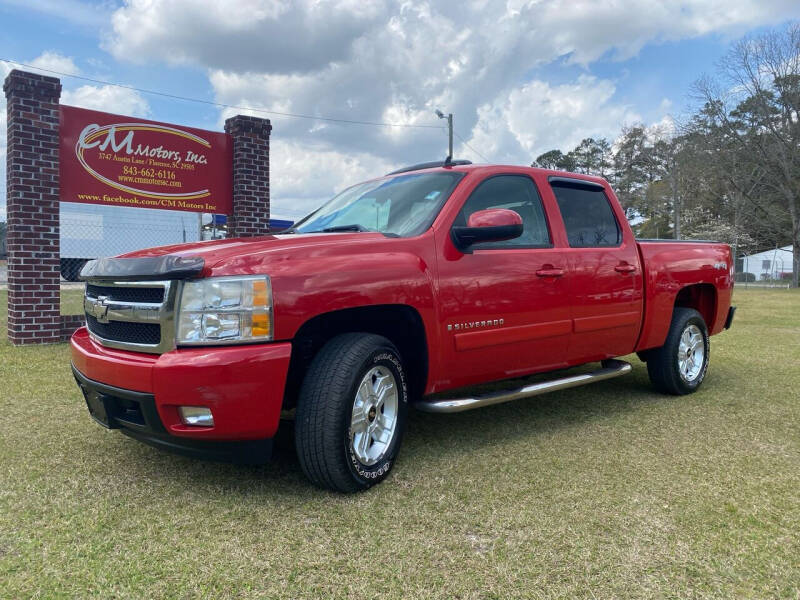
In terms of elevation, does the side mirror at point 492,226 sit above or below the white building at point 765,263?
below

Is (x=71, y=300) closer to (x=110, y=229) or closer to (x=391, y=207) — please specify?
(x=110, y=229)

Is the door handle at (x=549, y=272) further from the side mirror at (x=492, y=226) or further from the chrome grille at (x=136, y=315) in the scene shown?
the chrome grille at (x=136, y=315)

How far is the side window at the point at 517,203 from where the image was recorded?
12.5ft

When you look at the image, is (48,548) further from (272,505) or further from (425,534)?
(425,534)

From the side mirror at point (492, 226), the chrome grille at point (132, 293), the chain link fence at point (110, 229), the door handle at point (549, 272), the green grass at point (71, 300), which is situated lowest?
the green grass at point (71, 300)

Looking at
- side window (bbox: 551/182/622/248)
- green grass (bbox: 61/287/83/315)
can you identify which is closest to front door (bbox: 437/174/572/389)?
side window (bbox: 551/182/622/248)

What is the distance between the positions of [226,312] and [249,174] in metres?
7.18

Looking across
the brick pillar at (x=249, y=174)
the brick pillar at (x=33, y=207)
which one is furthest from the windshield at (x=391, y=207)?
the brick pillar at (x=249, y=174)

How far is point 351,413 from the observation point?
9.59 feet

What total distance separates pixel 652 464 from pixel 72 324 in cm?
739

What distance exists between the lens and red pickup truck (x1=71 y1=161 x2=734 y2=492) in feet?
8.84

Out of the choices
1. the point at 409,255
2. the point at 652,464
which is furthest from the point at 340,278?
the point at 652,464

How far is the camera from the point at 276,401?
276 centimetres

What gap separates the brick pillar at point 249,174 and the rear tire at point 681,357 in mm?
6392
